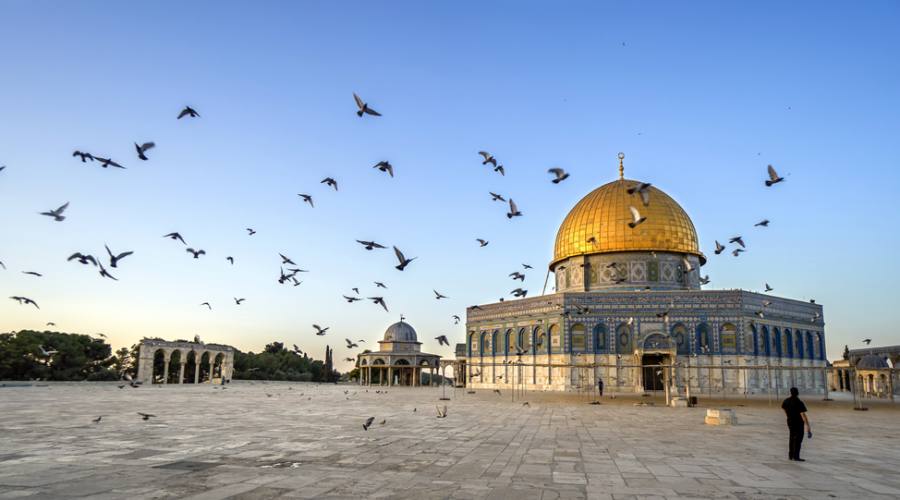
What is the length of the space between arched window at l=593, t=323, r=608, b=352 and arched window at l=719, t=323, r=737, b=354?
777 cm

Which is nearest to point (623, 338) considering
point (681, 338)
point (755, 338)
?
point (681, 338)

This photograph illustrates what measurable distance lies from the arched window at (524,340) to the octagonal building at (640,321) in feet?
0.26

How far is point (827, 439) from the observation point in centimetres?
1475

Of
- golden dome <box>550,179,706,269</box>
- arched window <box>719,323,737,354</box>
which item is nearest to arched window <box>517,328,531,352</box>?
golden dome <box>550,179,706,269</box>

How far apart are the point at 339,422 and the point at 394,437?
14.7 feet

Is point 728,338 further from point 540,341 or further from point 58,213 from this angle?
point 58,213

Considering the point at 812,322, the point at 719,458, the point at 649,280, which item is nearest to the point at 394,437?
the point at 719,458

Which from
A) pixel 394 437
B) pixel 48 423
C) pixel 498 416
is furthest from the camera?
pixel 498 416

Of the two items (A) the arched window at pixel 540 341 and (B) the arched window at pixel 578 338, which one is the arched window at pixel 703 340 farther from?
(A) the arched window at pixel 540 341

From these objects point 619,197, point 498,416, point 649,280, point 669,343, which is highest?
point 619,197

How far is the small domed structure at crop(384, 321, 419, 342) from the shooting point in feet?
265

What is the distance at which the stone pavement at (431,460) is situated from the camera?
26.2ft

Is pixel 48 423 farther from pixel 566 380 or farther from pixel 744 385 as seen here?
pixel 744 385

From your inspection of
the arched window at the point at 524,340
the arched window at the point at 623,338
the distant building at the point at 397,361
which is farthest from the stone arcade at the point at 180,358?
the arched window at the point at 623,338
